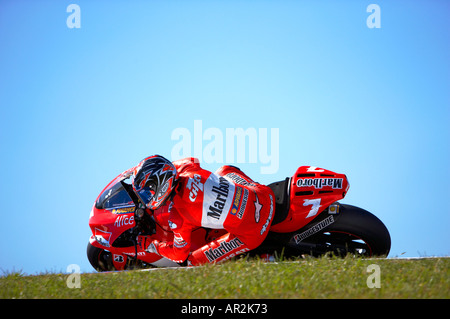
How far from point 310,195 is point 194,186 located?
1649 mm

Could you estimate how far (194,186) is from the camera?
6480 millimetres

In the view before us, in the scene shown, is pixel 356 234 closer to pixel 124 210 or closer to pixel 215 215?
pixel 215 215

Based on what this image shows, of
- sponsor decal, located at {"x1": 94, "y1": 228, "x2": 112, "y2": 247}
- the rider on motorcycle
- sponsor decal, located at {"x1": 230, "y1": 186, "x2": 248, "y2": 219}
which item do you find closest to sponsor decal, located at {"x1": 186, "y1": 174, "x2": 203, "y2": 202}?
the rider on motorcycle

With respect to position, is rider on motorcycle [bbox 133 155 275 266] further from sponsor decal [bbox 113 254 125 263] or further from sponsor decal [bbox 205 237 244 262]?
sponsor decal [bbox 113 254 125 263]

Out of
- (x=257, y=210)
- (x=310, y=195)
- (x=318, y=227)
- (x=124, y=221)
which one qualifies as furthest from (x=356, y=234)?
(x=124, y=221)

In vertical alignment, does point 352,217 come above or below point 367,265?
above

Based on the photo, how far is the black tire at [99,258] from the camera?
7.43 meters

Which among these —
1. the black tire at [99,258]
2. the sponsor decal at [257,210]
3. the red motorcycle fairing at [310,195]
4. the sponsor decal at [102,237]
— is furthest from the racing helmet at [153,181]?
the red motorcycle fairing at [310,195]

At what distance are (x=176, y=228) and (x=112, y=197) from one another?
1.13 m

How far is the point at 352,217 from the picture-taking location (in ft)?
22.7

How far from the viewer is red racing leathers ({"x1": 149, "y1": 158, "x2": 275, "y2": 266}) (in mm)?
6457

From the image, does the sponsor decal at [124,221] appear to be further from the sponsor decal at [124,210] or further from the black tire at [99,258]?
the black tire at [99,258]
